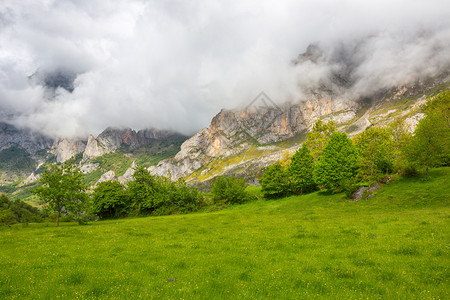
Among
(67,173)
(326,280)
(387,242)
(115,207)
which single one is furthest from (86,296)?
(115,207)

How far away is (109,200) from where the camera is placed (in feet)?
209

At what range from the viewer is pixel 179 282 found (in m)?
10.1

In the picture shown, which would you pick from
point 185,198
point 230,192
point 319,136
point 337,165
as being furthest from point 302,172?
point 185,198

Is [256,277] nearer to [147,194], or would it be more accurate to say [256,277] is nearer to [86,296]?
[86,296]

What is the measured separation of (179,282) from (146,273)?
2347 millimetres

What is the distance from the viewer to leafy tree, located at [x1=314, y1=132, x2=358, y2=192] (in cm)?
4697

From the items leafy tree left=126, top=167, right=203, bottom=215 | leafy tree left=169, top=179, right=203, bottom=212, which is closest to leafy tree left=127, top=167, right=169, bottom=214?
leafy tree left=126, top=167, right=203, bottom=215

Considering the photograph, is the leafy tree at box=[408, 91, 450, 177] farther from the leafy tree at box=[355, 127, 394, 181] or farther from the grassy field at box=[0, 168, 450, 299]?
the grassy field at box=[0, 168, 450, 299]

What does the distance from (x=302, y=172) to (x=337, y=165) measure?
34.4 feet

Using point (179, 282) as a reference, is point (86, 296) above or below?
above

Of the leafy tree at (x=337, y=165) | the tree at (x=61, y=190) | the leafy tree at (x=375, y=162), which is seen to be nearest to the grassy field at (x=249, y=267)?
the tree at (x=61, y=190)

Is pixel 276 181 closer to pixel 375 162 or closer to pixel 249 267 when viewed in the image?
pixel 375 162

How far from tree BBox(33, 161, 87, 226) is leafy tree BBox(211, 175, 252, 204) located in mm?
37998

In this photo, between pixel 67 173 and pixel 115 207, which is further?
pixel 115 207
